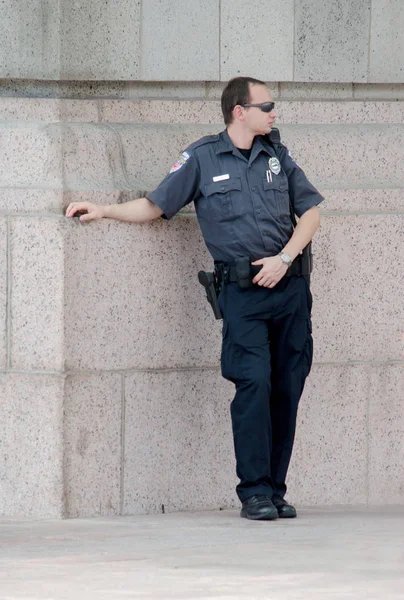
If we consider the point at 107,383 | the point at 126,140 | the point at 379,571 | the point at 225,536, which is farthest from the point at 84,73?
the point at 379,571

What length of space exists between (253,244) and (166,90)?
1.01 metres

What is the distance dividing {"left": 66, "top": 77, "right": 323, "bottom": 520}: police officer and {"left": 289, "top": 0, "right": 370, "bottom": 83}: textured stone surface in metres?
0.61

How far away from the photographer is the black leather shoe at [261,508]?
661 centimetres

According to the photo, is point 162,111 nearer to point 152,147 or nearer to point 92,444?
point 152,147

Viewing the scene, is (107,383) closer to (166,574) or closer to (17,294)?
(17,294)

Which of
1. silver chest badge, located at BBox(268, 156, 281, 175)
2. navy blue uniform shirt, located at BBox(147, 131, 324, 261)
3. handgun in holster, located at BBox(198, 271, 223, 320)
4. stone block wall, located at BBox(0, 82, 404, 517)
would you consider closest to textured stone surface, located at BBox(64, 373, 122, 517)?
stone block wall, located at BBox(0, 82, 404, 517)

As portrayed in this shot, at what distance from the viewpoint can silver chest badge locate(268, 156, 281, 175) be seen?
6.68m

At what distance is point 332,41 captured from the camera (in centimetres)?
726

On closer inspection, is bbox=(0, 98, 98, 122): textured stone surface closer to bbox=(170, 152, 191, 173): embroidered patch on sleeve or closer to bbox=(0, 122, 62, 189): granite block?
bbox=(0, 122, 62, 189): granite block

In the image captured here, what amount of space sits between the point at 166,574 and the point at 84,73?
2.63m

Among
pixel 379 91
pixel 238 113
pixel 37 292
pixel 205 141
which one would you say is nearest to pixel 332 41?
pixel 379 91

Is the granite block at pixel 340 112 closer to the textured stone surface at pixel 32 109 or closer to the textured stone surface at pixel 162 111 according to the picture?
the textured stone surface at pixel 162 111

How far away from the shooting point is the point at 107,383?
6750 millimetres

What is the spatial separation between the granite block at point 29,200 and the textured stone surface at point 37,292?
0.18ft
